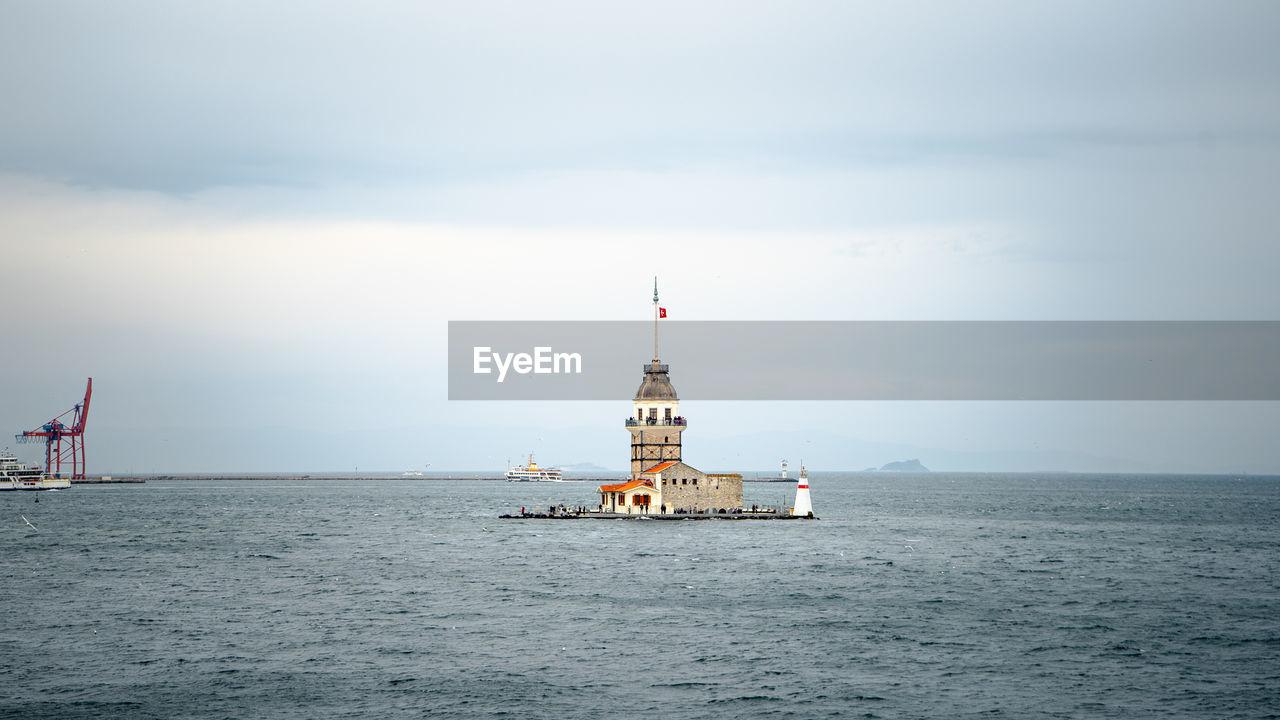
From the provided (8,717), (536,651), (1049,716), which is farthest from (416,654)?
(1049,716)

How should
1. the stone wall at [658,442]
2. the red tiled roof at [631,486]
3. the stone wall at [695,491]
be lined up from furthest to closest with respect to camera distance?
the stone wall at [658,442] < the red tiled roof at [631,486] < the stone wall at [695,491]

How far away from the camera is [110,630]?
1850 inches

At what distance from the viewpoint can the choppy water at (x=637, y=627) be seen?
36312mm

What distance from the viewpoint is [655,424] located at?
101 m

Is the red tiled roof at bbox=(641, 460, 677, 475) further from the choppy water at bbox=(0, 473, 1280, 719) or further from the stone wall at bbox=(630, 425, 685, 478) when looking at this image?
the choppy water at bbox=(0, 473, 1280, 719)

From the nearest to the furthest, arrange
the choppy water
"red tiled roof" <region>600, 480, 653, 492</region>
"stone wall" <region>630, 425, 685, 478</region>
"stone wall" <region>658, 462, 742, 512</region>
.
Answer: the choppy water → "stone wall" <region>658, 462, 742, 512</region> → "red tiled roof" <region>600, 480, 653, 492</region> → "stone wall" <region>630, 425, 685, 478</region>

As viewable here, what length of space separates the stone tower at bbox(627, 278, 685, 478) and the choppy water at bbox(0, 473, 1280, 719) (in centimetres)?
1063

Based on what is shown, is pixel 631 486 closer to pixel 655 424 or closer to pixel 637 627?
pixel 655 424

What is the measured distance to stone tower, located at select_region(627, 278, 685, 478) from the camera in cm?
10100

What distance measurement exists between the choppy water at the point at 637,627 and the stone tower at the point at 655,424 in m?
10.6

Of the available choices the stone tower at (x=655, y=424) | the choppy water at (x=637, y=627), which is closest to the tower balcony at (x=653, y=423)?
the stone tower at (x=655, y=424)

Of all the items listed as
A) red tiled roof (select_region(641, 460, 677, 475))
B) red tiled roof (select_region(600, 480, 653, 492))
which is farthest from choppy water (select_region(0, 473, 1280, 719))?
red tiled roof (select_region(641, 460, 677, 475))

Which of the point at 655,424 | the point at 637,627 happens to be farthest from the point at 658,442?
the point at 637,627

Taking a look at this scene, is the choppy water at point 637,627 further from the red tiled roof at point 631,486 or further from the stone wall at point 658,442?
the stone wall at point 658,442
